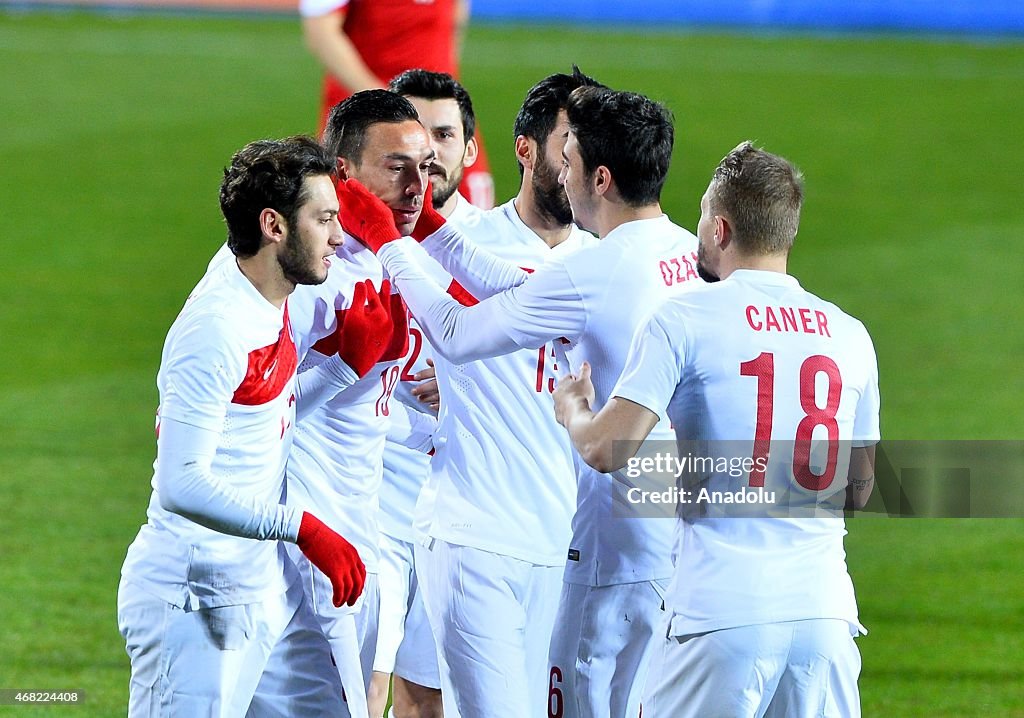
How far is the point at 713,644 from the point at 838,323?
0.85 meters

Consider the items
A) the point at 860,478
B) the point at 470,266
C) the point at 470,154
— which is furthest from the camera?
the point at 470,154

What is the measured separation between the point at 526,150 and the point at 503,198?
11059 mm

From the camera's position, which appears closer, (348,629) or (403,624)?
(348,629)

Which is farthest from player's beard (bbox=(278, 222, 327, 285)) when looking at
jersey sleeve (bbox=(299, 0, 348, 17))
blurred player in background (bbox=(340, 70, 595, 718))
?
jersey sleeve (bbox=(299, 0, 348, 17))

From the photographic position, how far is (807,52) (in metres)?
26.0

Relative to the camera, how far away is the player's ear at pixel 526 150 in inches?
210

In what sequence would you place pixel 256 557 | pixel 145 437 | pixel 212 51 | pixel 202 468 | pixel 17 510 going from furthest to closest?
1. pixel 212 51
2. pixel 145 437
3. pixel 17 510
4. pixel 256 557
5. pixel 202 468

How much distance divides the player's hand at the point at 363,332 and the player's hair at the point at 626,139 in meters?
0.74

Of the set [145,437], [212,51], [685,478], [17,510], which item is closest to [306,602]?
[685,478]

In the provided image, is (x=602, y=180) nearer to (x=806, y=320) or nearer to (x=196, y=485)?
(x=806, y=320)

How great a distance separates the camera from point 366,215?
475 cm

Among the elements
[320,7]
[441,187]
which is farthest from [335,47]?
[441,187]

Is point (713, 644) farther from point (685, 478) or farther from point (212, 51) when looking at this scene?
point (212, 51)

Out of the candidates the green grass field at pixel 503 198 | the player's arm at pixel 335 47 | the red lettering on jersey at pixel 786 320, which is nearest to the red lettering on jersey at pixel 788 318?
the red lettering on jersey at pixel 786 320
